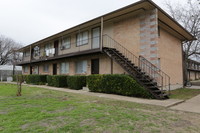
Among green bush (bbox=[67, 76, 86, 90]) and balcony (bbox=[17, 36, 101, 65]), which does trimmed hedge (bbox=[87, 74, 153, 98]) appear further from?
balcony (bbox=[17, 36, 101, 65])

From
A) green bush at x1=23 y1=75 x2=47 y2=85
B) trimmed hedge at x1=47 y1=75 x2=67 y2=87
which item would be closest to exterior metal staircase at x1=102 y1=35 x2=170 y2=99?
trimmed hedge at x1=47 y1=75 x2=67 y2=87

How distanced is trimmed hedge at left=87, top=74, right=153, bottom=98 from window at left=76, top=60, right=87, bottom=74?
3291 mm

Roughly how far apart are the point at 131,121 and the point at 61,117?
2.02 meters

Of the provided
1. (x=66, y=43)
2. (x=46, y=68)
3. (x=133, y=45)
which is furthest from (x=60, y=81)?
(x=133, y=45)

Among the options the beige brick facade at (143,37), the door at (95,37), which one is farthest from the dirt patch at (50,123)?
the door at (95,37)

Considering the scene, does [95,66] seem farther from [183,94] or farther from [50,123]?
[50,123]

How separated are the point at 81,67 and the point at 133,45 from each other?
6158mm

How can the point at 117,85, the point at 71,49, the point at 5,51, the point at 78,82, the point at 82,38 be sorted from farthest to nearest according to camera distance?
the point at 5,51, the point at 71,49, the point at 82,38, the point at 78,82, the point at 117,85

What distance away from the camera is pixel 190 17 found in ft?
61.0

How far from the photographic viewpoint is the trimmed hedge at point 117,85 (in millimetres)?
8217

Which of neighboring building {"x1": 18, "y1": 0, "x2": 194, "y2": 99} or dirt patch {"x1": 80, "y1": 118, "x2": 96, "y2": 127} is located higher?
neighboring building {"x1": 18, "y1": 0, "x2": 194, "y2": 99}

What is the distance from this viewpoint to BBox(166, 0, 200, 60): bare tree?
18.1 metres

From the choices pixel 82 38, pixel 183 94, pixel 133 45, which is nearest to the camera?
pixel 183 94

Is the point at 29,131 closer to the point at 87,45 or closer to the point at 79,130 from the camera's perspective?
the point at 79,130
